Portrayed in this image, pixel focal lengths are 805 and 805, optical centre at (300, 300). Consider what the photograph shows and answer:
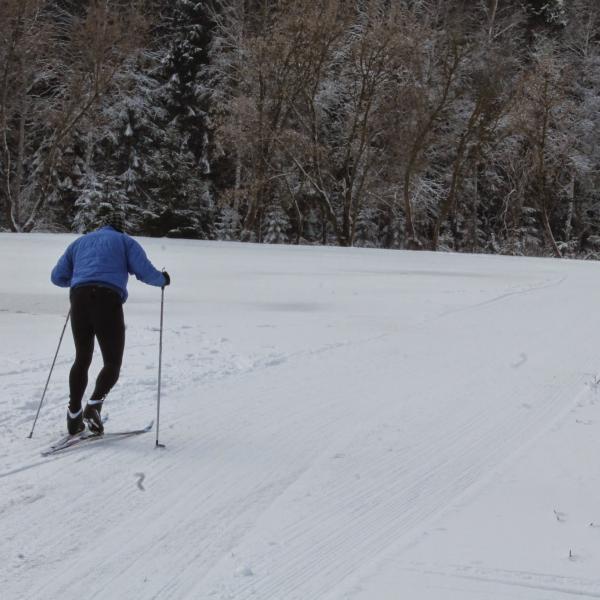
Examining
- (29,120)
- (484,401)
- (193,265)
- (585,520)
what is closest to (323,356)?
(484,401)

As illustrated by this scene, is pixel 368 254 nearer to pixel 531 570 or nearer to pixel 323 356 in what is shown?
pixel 323 356

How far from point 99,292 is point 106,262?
0.74ft

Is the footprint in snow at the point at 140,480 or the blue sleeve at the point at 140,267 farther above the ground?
the blue sleeve at the point at 140,267

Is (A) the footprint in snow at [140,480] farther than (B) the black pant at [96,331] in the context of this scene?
No

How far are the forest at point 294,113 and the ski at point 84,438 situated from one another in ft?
87.4

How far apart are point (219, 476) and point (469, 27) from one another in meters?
36.7

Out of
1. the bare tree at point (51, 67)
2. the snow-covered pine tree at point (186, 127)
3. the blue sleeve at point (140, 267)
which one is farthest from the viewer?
the snow-covered pine tree at point (186, 127)

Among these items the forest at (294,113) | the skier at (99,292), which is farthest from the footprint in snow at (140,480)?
the forest at (294,113)

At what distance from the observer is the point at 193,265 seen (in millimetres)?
22594

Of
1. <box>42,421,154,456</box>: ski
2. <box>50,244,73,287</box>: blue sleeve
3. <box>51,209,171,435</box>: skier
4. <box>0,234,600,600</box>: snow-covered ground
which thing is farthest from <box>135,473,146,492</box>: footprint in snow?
<box>50,244,73,287</box>: blue sleeve

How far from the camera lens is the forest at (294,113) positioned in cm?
3338

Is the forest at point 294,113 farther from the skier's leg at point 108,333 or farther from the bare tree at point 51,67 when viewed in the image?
the skier's leg at point 108,333

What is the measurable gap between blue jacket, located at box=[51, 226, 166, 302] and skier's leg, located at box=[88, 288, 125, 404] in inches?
3.7

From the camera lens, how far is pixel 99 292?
5.80 m
